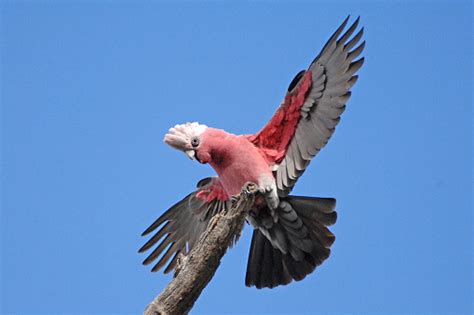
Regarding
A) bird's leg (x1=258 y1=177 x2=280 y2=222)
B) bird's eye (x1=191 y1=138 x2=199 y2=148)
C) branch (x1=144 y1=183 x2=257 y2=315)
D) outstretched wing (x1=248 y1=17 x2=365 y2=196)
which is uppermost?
outstretched wing (x1=248 y1=17 x2=365 y2=196)

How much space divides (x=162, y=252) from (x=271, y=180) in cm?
168

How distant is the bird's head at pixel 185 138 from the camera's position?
638 centimetres

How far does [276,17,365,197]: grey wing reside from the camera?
6215 millimetres

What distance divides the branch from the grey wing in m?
1.33

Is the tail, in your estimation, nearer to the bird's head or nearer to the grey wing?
the grey wing

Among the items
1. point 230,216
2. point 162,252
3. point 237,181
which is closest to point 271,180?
point 237,181

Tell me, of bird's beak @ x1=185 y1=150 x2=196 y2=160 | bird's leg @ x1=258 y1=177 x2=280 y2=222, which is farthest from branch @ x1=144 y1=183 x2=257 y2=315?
bird's beak @ x1=185 y1=150 x2=196 y2=160

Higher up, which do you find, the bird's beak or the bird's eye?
the bird's eye

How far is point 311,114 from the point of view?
640cm

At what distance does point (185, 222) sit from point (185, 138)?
144cm

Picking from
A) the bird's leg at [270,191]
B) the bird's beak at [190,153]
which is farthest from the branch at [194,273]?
the bird's beak at [190,153]

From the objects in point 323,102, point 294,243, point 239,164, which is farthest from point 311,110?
point 294,243

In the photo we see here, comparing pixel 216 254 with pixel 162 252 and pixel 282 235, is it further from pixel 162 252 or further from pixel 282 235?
pixel 162 252

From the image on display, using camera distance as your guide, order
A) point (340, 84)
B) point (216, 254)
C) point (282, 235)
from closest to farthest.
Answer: point (216, 254), point (340, 84), point (282, 235)
